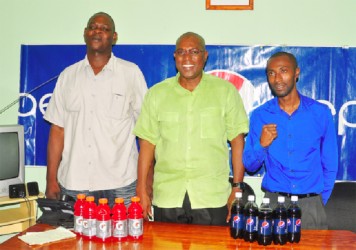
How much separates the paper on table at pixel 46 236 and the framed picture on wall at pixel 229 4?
2.32 meters

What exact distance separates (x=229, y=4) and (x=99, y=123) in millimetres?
1545

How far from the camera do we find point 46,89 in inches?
169

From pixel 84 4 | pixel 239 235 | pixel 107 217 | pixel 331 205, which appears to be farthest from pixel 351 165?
pixel 84 4

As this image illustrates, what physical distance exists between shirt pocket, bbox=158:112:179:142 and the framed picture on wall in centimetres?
133

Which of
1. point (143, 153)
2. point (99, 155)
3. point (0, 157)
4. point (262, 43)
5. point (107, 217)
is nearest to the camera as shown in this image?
point (107, 217)

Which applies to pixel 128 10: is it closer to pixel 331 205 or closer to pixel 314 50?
pixel 314 50

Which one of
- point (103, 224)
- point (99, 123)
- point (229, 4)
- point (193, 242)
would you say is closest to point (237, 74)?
point (229, 4)

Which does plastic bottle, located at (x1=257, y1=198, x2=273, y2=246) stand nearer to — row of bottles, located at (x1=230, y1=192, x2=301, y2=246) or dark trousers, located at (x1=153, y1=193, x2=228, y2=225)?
row of bottles, located at (x1=230, y1=192, x2=301, y2=246)

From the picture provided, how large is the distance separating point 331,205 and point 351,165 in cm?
60

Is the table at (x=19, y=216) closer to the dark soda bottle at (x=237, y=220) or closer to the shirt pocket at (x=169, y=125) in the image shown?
the shirt pocket at (x=169, y=125)

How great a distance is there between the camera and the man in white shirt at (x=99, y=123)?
3.52 metres

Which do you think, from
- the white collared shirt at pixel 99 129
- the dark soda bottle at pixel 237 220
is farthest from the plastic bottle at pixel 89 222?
the white collared shirt at pixel 99 129

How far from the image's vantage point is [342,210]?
3.62 meters

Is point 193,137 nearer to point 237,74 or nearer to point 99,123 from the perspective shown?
point 99,123
